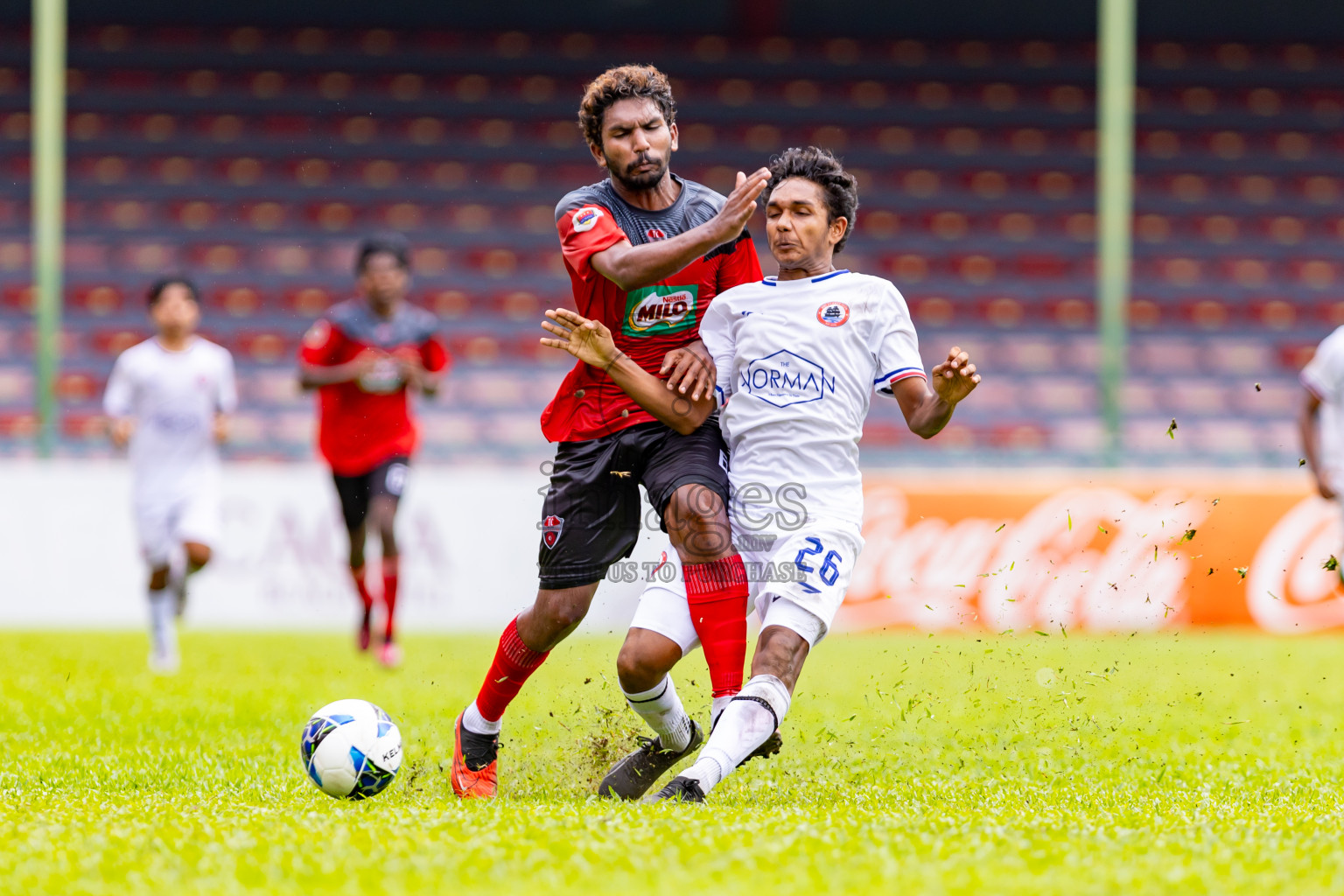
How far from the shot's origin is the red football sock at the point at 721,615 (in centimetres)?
393

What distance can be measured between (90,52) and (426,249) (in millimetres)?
4909

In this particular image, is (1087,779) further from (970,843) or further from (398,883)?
(398,883)

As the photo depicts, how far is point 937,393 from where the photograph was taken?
12.6 ft

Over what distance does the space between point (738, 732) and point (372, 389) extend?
511cm

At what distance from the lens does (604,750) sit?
176 inches

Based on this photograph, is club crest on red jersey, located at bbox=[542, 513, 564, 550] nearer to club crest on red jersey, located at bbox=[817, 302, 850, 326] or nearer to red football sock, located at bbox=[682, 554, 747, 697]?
red football sock, located at bbox=[682, 554, 747, 697]

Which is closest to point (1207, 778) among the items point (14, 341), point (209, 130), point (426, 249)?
point (426, 249)

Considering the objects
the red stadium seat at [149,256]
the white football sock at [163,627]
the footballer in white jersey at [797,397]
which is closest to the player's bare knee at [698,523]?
the footballer in white jersey at [797,397]

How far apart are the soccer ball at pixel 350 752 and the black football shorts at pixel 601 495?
0.62 m

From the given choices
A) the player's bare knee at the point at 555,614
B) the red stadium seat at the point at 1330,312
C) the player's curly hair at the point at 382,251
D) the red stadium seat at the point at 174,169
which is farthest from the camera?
the red stadium seat at the point at 174,169

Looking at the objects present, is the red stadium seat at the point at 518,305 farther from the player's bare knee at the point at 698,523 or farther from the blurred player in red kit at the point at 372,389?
the player's bare knee at the point at 698,523

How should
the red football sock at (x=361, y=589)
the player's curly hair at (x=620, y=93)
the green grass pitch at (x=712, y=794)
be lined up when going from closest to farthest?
the green grass pitch at (x=712, y=794) → the player's curly hair at (x=620, y=93) → the red football sock at (x=361, y=589)

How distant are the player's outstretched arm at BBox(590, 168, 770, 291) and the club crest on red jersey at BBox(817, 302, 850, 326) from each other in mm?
343

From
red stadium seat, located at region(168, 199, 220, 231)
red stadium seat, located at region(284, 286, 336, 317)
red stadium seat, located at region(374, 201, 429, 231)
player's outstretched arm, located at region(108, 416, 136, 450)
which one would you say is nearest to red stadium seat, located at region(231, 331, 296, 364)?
red stadium seat, located at region(284, 286, 336, 317)
